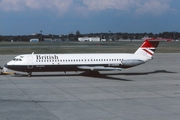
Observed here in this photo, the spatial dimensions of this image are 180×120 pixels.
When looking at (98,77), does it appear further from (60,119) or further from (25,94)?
(60,119)

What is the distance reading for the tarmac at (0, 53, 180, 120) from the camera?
21.4 meters

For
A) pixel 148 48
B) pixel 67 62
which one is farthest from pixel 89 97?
pixel 148 48

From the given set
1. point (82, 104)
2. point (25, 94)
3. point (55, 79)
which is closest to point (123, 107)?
point (82, 104)

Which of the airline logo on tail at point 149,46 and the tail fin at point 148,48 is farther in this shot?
the airline logo on tail at point 149,46

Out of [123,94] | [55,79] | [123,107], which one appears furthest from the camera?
[55,79]

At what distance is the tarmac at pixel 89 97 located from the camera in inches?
844

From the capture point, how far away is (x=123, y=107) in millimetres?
23656

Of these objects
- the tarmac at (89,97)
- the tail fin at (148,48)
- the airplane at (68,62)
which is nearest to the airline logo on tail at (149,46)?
the tail fin at (148,48)

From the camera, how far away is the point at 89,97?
2759 centimetres

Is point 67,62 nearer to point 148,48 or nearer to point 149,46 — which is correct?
point 148,48

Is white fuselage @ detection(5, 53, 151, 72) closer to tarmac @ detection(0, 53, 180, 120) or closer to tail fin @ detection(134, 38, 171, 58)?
tarmac @ detection(0, 53, 180, 120)

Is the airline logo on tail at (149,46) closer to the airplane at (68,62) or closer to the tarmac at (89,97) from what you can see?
the airplane at (68,62)

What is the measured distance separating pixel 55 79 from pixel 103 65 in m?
5.88

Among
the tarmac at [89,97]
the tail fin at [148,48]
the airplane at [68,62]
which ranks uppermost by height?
the tail fin at [148,48]
